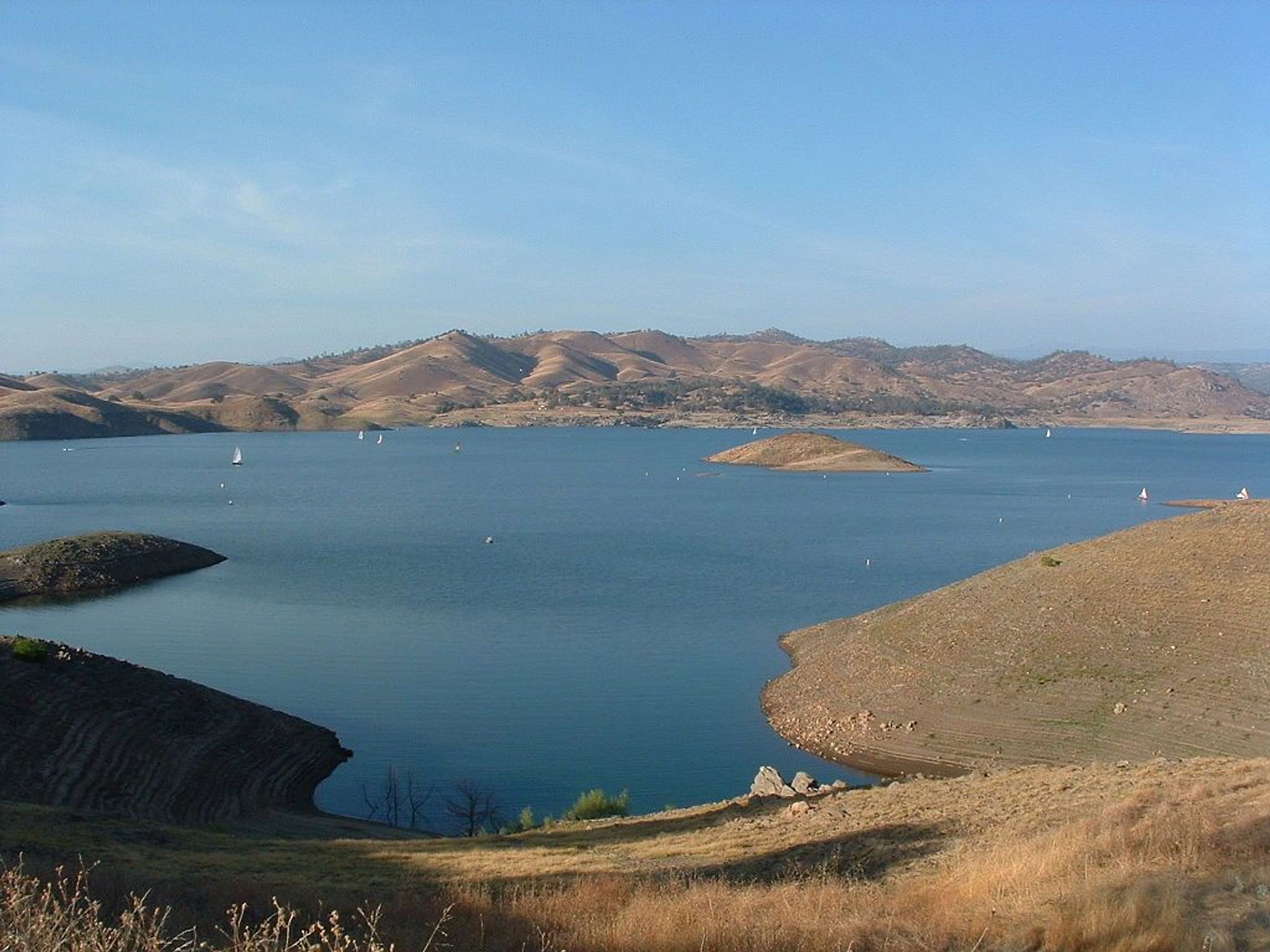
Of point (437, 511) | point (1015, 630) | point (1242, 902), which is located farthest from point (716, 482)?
point (1242, 902)

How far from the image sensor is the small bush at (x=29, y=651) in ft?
63.0

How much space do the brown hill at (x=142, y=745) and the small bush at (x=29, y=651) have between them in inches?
1.2

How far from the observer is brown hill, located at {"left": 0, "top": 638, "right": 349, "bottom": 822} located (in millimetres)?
16609

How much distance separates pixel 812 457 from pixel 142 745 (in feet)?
293

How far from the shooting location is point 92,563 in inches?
1602

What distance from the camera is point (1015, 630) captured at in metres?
A: 25.1

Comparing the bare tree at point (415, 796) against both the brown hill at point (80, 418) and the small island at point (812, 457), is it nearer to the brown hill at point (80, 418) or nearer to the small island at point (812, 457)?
the small island at point (812, 457)

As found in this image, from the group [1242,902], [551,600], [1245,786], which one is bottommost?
[551,600]

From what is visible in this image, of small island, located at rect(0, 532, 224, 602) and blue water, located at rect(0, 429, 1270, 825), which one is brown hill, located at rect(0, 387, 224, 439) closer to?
blue water, located at rect(0, 429, 1270, 825)

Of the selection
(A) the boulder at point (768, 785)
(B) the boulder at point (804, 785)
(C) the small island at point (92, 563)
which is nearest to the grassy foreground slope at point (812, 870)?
(A) the boulder at point (768, 785)

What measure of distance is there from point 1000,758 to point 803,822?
845 cm

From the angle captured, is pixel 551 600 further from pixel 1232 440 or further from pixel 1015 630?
pixel 1232 440

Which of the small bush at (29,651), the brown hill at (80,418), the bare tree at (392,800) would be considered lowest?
the bare tree at (392,800)

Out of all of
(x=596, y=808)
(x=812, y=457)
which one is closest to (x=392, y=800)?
(x=596, y=808)
